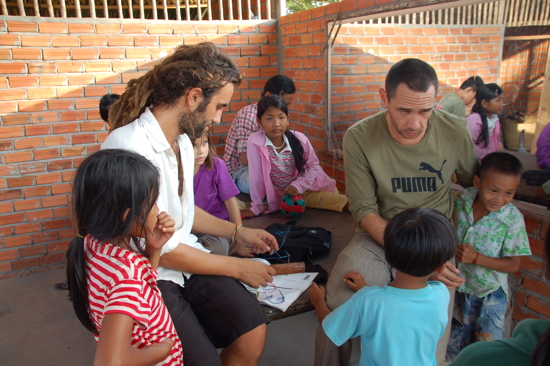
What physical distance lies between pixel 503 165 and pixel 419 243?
0.87 m

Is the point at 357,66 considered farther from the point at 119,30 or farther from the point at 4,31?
the point at 4,31

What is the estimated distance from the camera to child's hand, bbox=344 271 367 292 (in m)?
1.94

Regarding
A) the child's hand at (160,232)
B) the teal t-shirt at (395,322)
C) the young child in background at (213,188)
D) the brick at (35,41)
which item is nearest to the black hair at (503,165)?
the teal t-shirt at (395,322)

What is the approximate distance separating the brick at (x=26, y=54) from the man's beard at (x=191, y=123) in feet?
9.47

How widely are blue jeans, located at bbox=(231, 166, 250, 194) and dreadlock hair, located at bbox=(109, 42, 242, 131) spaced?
6.97ft

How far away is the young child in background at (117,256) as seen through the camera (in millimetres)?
1254

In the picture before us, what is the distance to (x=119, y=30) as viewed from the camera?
420 centimetres

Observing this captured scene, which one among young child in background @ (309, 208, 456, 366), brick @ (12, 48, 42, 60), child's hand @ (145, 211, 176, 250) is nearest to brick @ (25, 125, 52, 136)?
brick @ (12, 48, 42, 60)

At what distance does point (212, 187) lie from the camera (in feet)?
9.05

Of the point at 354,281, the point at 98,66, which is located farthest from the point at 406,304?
the point at 98,66

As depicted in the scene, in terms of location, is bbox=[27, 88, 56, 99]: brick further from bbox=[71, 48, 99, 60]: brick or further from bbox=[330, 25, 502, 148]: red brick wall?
bbox=[330, 25, 502, 148]: red brick wall

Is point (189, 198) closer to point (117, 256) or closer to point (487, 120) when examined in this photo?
point (117, 256)

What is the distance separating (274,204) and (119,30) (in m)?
2.43

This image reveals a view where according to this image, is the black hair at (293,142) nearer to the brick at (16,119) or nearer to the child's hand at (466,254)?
the child's hand at (466,254)
